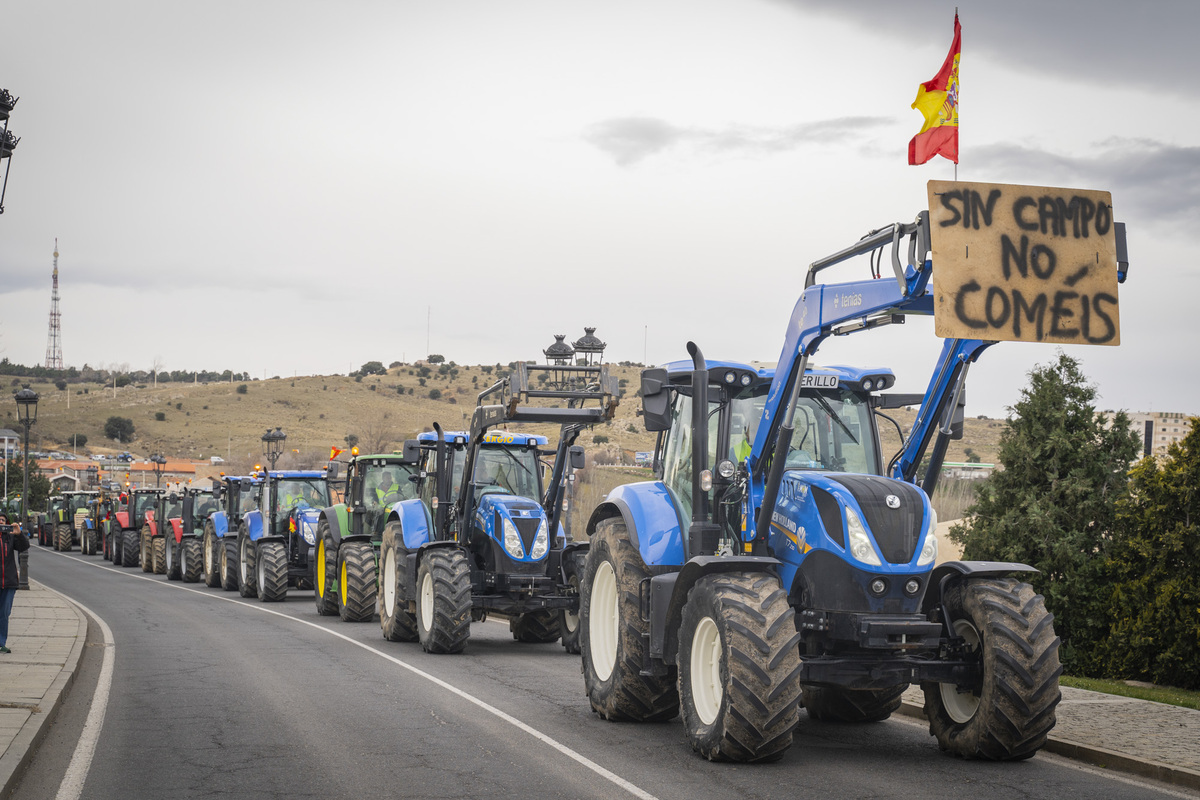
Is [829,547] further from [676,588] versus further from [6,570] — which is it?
[6,570]

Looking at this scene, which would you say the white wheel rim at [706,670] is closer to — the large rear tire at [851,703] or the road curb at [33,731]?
the large rear tire at [851,703]

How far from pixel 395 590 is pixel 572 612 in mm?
2680

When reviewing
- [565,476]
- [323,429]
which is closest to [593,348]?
[565,476]

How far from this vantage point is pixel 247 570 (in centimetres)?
2734

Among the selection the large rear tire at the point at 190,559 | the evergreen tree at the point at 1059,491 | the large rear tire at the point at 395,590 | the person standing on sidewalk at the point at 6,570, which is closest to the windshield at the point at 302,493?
the large rear tire at the point at 190,559

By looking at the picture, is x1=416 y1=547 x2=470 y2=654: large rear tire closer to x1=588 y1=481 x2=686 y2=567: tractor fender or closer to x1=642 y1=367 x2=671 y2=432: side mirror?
x1=588 y1=481 x2=686 y2=567: tractor fender

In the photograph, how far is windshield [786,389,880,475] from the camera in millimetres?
9672

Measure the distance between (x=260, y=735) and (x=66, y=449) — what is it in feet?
365

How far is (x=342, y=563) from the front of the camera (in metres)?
20.6

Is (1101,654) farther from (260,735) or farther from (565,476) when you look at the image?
(260,735)

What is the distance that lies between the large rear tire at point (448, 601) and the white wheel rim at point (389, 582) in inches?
67.7

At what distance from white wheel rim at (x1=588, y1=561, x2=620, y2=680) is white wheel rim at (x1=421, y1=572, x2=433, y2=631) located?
538 cm

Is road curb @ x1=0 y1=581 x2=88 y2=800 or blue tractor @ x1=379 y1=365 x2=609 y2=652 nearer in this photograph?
road curb @ x1=0 y1=581 x2=88 y2=800

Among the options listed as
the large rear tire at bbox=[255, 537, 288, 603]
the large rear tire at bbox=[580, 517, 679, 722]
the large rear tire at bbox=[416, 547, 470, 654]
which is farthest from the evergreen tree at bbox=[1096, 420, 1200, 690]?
the large rear tire at bbox=[255, 537, 288, 603]
